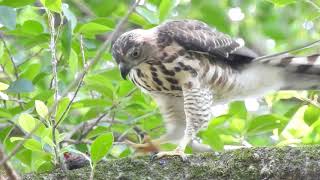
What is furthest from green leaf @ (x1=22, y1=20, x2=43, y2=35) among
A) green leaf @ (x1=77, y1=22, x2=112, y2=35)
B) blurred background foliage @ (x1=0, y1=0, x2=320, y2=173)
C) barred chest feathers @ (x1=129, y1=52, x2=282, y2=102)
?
barred chest feathers @ (x1=129, y1=52, x2=282, y2=102)

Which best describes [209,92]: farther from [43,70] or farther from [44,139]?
[44,139]

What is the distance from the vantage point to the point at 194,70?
3.93m

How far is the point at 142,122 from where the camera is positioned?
420 cm

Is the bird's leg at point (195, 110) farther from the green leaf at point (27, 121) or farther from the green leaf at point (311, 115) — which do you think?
the green leaf at point (27, 121)

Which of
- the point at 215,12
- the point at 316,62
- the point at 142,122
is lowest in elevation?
the point at 142,122

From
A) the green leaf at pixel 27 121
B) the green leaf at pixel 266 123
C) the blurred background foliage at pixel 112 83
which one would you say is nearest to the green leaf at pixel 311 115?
the blurred background foliage at pixel 112 83

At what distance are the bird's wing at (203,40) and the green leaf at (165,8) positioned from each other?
189mm

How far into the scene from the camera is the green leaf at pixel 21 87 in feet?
11.4

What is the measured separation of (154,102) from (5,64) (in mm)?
986

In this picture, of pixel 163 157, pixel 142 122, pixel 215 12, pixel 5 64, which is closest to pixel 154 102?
pixel 142 122

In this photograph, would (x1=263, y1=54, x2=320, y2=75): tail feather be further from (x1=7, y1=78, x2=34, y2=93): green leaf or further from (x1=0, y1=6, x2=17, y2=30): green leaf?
(x1=0, y1=6, x2=17, y2=30): green leaf

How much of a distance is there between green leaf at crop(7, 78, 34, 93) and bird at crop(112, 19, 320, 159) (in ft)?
1.65

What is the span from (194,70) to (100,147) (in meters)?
1.33

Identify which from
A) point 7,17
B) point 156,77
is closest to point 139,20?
point 156,77
